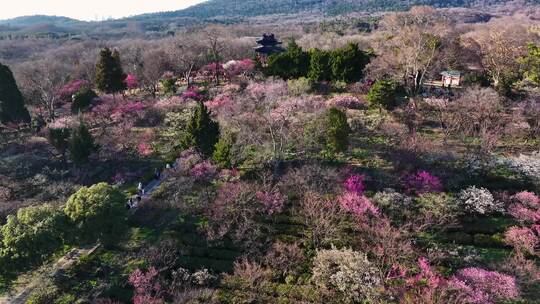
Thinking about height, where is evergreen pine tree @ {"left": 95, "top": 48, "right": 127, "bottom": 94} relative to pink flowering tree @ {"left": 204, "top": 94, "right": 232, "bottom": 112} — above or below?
above

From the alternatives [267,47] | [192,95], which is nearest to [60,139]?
[192,95]

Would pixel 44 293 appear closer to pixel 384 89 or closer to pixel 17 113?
pixel 17 113

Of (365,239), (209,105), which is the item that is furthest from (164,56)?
(365,239)

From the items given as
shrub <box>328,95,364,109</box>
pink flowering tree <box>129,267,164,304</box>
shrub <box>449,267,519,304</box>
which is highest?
shrub <box>328,95,364,109</box>

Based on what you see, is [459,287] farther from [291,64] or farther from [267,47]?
[267,47]

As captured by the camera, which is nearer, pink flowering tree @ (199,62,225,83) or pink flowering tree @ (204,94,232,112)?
pink flowering tree @ (204,94,232,112)

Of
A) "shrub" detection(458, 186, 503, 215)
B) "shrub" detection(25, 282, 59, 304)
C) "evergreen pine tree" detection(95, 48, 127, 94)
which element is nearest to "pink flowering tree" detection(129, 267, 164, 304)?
"shrub" detection(25, 282, 59, 304)

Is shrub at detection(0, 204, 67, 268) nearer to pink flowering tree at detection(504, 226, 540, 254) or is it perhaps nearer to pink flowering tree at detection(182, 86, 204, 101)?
pink flowering tree at detection(182, 86, 204, 101)

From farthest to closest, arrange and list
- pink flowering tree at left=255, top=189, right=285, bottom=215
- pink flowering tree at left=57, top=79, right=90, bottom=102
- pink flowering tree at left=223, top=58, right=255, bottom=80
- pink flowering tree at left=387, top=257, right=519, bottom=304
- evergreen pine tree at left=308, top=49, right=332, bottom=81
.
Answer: pink flowering tree at left=223, top=58, right=255, bottom=80 → pink flowering tree at left=57, top=79, right=90, bottom=102 → evergreen pine tree at left=308, top=49, right=332, bottom=81 → pink flowering tree at left=255, top=189, right=285, bottom=215 → pink flowering tree at left=387, top=257, right=519, bottom=304
